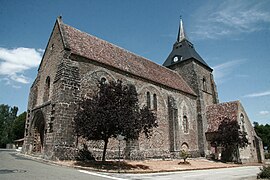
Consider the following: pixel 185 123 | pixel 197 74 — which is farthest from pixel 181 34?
pixel 185 123

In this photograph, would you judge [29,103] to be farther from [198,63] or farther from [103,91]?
[198,63]

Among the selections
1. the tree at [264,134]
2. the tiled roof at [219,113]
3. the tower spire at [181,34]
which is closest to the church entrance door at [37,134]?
the tiled roof at [219,113]

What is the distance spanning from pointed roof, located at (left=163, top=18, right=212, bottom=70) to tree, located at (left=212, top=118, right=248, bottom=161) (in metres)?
11.5

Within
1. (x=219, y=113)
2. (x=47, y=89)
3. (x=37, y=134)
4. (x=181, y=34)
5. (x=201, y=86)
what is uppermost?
(x=181, y=34)

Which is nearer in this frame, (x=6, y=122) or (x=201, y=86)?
(x=201, y=86)

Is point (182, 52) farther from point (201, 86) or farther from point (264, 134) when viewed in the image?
point (264, 134)

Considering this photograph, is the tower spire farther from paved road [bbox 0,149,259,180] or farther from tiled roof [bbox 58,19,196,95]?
paved road [bbox 0,149,259,180]

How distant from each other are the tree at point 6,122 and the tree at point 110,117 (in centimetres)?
5126

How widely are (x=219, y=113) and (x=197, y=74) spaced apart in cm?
643

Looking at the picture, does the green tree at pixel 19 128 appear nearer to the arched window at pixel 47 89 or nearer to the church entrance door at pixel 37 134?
the church entrance door at pixel 37 134

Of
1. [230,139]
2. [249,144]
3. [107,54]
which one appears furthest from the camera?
[249,144]

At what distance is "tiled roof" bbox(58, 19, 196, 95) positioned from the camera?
17734mm

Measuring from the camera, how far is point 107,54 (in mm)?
20516

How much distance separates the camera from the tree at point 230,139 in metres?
23.5
